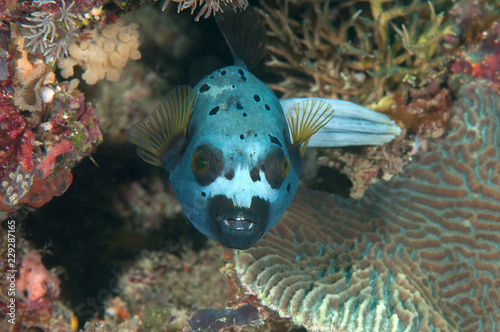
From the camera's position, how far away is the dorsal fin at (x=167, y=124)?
3.01 metres

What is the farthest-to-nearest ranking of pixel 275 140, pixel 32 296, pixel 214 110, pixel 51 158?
pixel 32 296
pixel 51 158
pixel 214 110
pixel 275 140

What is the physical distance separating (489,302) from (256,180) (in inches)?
117

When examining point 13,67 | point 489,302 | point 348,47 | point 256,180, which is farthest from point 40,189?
point 489,302

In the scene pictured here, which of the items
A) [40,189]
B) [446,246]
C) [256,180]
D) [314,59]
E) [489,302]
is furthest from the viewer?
[314,59]

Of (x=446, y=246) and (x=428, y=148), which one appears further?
(x=428, y=148)

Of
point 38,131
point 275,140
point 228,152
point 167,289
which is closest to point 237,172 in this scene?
point 228,152

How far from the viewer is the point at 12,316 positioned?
4352 mm

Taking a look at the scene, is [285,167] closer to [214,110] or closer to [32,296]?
[214,110]

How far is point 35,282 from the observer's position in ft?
15.3

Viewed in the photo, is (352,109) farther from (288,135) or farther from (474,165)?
(474,165)

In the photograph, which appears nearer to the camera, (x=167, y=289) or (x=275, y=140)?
(x=275, y=140)

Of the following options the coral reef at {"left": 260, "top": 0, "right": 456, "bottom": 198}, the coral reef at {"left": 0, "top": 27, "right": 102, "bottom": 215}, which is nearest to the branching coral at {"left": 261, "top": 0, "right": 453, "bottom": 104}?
the coral reef at {"left": 260, "top": 0, "right": 456, "bottom": 198}

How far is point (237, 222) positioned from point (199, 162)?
1.85 feet

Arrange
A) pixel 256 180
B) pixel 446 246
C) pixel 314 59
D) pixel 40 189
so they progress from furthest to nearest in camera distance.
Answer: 1. pixel 314 59
2. pixel 446 246
3. pixel 40 189
4. pixel 256 180
